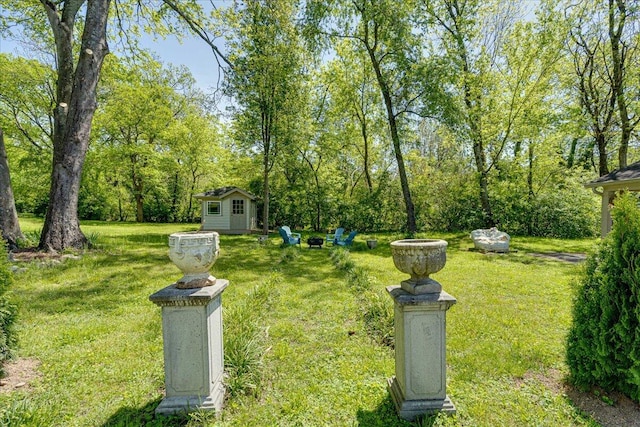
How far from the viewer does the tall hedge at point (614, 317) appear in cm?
235

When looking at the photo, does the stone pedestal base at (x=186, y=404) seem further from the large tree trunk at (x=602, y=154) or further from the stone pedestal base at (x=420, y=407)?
the large tree trunk at (x=602, y=154)

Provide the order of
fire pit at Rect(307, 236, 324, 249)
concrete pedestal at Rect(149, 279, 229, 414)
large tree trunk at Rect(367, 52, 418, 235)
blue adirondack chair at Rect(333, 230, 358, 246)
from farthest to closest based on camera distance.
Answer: large tree trunk at Rect(367, 52, 418, 235) < fire pit at Rect(307, 236, 324, 249) < blue adirondack chair at Rect(333, 230, 358, 246) < concrete pedestal at Rect(149, 279, 229, 414)

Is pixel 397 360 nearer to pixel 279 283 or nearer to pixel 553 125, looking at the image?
pixel 279 283

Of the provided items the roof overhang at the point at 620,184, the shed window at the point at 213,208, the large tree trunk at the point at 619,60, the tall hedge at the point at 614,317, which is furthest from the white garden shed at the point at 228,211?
the large tree trunk at the point at 619,60

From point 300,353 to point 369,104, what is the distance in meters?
17.1

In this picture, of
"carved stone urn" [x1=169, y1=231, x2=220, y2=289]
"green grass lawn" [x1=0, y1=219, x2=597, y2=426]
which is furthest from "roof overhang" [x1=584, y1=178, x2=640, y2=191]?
"carved stone urn" [x1=169, y1=231, x2=220, y2=289]

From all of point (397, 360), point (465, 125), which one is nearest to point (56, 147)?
point (397, 360)

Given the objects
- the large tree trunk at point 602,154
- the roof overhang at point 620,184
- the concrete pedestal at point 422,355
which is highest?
the large tree trunk at point 602,154

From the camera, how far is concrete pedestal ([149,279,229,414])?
2.25 meters

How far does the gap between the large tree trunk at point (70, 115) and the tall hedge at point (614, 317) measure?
32.4 feet

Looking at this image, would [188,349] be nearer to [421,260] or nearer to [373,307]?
[421,260]

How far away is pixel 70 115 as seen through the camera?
24.9 feet

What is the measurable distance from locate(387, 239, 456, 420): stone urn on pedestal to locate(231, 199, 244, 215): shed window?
15308 millimetres

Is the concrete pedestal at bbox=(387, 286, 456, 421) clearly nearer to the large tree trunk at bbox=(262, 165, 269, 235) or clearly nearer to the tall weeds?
the tall weeds
